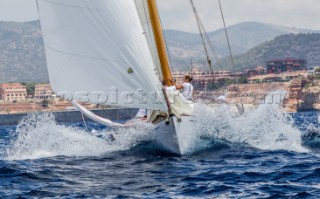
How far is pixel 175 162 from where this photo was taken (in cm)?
1756

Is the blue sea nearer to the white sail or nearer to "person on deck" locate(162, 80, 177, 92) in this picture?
"person on deck" locate(162, 80, 177, 92)

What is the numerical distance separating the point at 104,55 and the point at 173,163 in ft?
11.1

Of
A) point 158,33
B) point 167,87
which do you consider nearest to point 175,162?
point 167,87

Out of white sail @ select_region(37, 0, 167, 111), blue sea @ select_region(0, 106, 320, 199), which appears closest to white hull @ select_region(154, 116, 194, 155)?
blue sea @ select_region(0, 106, 320, 199)

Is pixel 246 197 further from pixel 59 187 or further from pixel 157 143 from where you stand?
pixel 157 143

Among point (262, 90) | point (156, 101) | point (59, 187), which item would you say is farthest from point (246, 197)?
point (262, 90)

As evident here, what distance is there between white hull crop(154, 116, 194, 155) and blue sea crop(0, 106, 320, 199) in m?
0.22

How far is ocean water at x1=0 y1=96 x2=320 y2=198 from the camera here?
13.9 meters

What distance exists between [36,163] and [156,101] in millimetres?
3568

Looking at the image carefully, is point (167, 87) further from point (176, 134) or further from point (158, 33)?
point (176, 134)

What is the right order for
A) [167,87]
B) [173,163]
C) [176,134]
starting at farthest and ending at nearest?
[167,87], [176,134], [173,163]

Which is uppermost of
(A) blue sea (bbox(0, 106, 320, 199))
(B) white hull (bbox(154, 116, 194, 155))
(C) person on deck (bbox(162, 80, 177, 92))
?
(C) person on deck (bbox(162, 80, 177, 92))

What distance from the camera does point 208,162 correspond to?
17688 millimetres

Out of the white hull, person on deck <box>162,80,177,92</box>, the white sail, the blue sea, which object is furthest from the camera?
person on deck <box>162,80,177,92</box>
